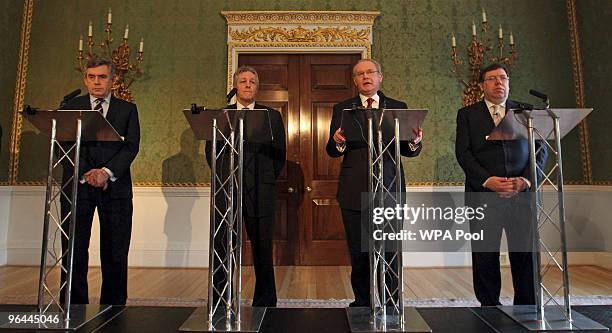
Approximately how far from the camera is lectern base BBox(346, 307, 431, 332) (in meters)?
1.46

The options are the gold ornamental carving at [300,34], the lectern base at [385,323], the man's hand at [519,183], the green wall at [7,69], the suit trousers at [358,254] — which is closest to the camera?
the lectern base at [385,323]

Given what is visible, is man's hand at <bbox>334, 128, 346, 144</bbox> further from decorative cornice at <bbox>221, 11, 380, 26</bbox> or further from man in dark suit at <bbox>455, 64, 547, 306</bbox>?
decorative cornice at <bbox>221, 11, 380, 26</bbox>

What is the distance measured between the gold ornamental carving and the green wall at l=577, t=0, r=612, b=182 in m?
2.17

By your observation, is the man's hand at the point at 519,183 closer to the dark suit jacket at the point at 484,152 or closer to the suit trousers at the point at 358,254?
the dark suit jacket at the point at 484,152

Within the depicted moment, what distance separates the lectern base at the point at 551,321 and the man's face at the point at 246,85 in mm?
1671

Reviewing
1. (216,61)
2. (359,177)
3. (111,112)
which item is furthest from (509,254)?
(216,61)

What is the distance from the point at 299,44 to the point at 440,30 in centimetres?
145

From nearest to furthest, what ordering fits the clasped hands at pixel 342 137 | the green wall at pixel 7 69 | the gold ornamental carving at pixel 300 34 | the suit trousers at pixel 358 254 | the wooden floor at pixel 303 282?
the clasped hands at pixel 342 137, the suit trousers at pixel 358 254, the wooden floor at pixel 303 282, the green wall at pixel 7 69, the gold ornamental carving at pixel 300 34

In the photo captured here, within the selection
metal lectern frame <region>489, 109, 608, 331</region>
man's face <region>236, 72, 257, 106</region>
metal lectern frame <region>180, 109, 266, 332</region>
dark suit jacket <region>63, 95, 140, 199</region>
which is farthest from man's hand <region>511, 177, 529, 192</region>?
dark suit jacket <region>63, 95, 140, 199</region>

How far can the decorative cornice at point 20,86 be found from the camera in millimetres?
3805

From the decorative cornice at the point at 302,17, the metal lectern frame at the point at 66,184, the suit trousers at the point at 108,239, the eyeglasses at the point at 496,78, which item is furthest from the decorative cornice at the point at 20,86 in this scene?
the eyeglasses at the point at 496,78

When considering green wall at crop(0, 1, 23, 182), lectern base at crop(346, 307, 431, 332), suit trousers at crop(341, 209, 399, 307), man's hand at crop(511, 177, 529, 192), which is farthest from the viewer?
green wall at crop(0, 1, 23, 182)

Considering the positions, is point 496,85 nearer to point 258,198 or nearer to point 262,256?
point 258,198

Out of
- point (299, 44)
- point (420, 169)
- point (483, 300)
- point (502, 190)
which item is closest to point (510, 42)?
point (420, 169)
